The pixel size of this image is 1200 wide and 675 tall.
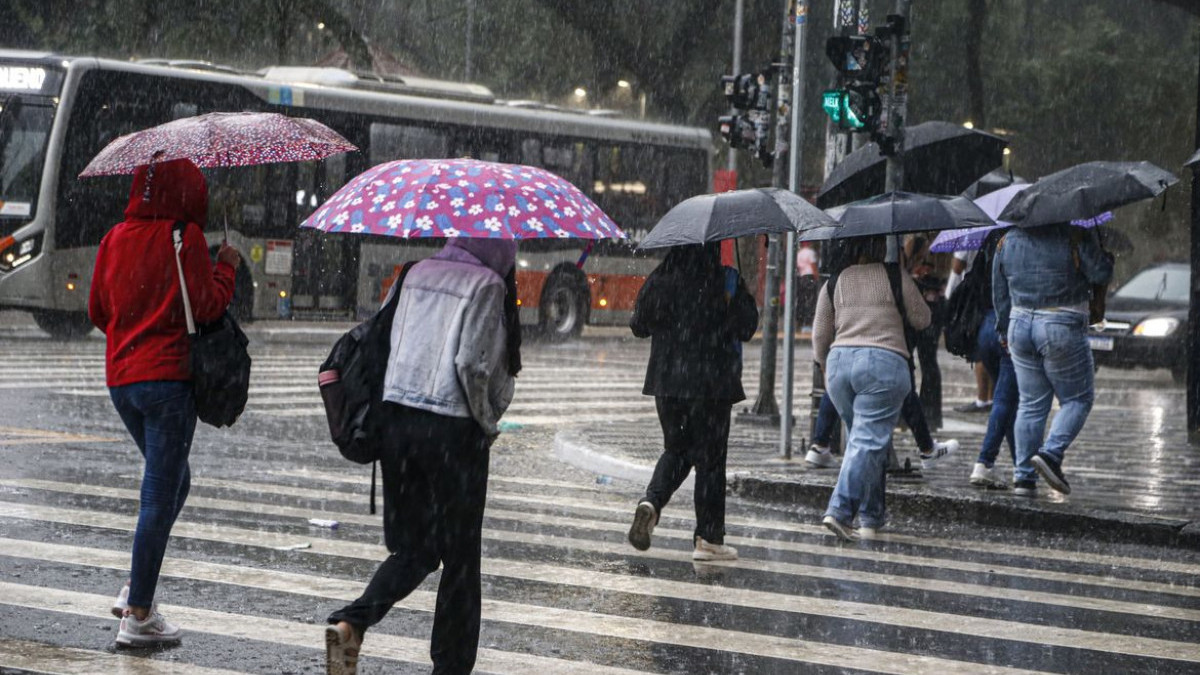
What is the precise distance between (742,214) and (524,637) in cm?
265

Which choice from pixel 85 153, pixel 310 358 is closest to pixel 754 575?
pixel 310 358

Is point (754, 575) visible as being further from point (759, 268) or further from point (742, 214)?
point (759, 268)

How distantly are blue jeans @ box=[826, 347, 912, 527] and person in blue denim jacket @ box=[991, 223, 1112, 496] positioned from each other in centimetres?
144

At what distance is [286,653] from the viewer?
238 inches

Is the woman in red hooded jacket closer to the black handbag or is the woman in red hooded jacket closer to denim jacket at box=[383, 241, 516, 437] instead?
the black handbag

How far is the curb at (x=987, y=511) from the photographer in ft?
30.7

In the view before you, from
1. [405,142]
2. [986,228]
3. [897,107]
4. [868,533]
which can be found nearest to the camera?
[868,533]

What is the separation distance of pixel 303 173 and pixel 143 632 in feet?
62.2

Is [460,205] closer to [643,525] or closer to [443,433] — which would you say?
[443,433]

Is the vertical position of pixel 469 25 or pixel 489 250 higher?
pixel 469 25

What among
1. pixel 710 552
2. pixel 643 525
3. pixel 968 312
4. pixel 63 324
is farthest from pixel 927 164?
pixel 63 324

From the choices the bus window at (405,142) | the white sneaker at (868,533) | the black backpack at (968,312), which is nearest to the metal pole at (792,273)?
the black backpack at (968,312)

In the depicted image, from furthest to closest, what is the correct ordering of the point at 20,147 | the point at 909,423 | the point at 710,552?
the point at 20,147, the point at 909,423, the point at 710,552

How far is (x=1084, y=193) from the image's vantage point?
32.8 ft
